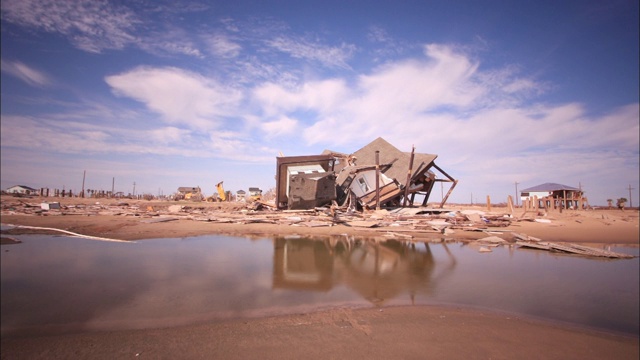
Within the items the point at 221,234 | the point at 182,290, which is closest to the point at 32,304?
the point at 182,290

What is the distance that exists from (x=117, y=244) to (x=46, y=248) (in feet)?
5.93

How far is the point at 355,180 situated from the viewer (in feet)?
83.3

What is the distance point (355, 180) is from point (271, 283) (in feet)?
65.3

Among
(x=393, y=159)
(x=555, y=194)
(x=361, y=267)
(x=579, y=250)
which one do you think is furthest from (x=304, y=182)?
(x=555, y=194)

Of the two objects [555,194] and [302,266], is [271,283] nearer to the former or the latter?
[302,266]

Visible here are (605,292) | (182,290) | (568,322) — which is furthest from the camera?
(605,292)

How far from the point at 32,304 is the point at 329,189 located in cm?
1839

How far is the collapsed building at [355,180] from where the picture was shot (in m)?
21.6

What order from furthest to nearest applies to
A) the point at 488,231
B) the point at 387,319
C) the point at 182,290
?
the point at 488,231, the point at 182,290, the point at 387,319

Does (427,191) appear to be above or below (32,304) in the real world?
above

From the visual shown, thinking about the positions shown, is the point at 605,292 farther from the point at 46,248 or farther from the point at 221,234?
the point at 46,248

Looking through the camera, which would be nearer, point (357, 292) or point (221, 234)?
point (357, 292)

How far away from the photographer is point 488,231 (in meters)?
15.2

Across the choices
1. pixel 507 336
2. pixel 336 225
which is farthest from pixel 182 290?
pixel 336 225
